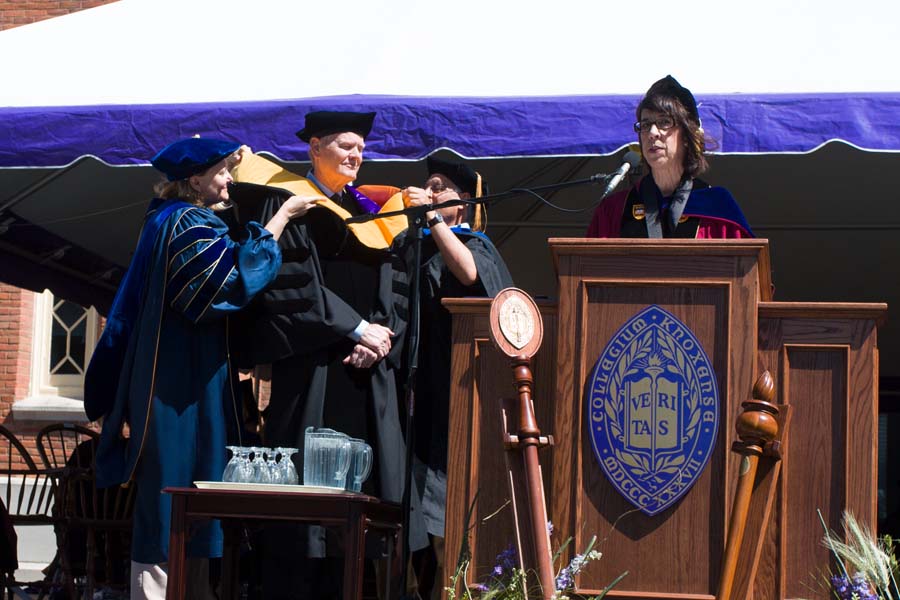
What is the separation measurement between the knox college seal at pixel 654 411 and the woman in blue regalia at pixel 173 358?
157 centimetres

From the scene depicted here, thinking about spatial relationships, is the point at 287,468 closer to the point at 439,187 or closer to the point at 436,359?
the point at 436,359

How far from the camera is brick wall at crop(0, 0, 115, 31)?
13.4 m

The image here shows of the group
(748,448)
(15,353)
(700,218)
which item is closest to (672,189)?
(700,218)

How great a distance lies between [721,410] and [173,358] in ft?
6.63

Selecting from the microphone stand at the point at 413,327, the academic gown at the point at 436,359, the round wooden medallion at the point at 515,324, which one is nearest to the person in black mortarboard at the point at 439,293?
the academic gown at the point at 436,359

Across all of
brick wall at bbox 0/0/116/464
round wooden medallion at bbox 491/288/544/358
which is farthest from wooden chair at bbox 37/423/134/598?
brick wall at bbox 0/0/116/464

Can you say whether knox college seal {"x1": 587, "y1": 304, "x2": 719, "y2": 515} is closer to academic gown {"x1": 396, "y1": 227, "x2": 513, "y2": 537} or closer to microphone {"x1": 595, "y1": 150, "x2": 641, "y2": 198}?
microphone {"x1": 595, "y1": 150, "x2": 641, "y2": 198}

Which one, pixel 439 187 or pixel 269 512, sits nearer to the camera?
pixel 269 512

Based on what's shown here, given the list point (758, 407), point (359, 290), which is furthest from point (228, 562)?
point (758, 407)

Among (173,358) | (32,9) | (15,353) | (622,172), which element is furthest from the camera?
(32,9)

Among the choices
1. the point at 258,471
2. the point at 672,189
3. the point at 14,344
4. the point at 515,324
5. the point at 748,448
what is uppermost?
the point at 672,189

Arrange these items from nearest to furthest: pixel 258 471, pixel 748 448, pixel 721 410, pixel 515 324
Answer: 1. pixel 748 448
2. pixel 721 410
3. pixel 515 324
4. pixel 258 471

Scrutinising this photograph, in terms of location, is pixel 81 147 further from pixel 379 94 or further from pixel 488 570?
pixel 488 570

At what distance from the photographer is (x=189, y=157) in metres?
Result: 4.69
